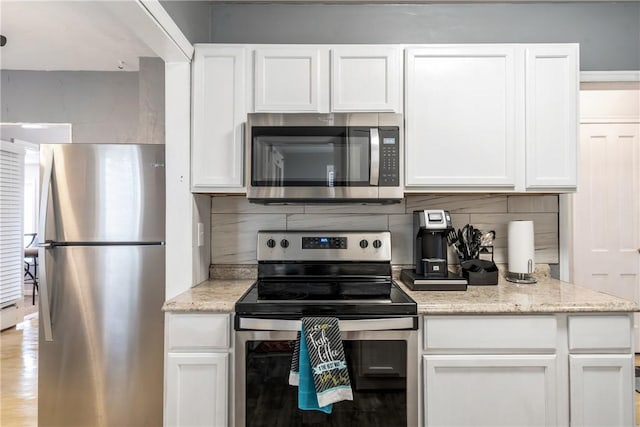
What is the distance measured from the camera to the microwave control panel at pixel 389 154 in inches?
71.7

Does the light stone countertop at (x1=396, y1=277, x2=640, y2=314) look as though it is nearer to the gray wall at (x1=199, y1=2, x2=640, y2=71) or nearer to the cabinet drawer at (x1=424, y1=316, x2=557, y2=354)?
the cabinet drawer at (x1=424, y1=316, x2=557, y2=354)

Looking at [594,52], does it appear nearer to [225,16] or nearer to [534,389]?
[534,389]

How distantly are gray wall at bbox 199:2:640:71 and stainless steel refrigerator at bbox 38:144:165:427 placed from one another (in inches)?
39.9

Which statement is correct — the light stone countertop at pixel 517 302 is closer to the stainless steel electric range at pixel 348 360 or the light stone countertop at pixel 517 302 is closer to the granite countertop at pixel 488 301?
the granite countertop at pixel 488 301

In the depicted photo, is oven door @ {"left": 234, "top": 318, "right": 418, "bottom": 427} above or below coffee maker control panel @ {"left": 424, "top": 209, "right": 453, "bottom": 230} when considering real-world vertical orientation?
below

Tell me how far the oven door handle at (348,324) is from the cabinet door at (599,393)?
2.45 ft

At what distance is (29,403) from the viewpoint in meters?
2.45

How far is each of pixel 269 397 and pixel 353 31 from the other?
2.02m

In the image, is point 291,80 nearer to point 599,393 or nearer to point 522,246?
point 522,246

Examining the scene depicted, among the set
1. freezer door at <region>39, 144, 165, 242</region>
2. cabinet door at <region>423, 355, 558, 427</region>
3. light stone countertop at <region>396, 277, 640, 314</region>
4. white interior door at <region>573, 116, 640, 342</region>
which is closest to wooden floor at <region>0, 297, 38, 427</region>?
freezer door at <region>39, 144, 165, 242</region>

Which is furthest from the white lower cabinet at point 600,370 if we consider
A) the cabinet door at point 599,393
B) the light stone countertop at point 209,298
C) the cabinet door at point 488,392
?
the light stone countertop at point 209,298

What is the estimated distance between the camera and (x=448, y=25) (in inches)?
87.8

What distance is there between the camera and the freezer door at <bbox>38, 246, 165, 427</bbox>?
6.42 ft

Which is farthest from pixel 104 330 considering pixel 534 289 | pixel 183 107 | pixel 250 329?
pixel 534 289
